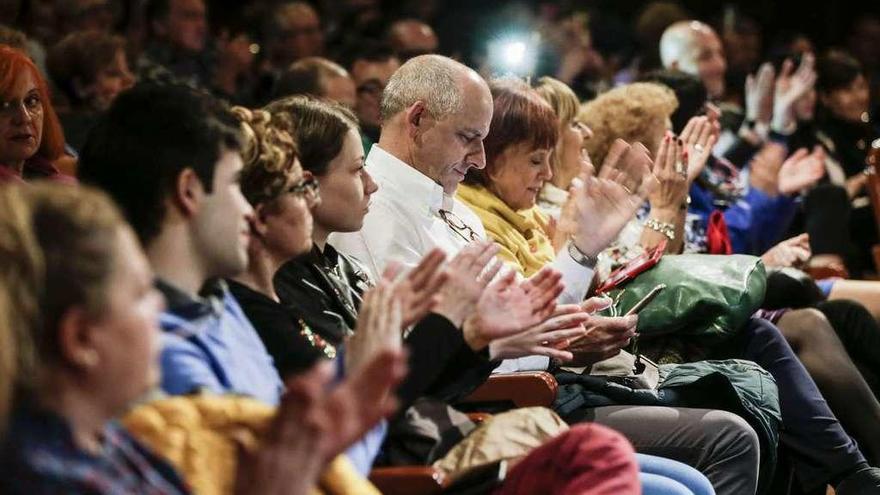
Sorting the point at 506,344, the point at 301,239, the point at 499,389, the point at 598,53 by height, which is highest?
the point at 301,239

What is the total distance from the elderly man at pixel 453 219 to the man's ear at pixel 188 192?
103 cm

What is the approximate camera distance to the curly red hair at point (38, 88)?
3.06 m

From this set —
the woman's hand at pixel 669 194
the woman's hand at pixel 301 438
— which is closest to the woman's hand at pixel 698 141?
the woman's hand at pixel 669 194

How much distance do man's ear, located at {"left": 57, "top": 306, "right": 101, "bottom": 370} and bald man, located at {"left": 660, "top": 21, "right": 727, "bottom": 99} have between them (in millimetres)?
4676

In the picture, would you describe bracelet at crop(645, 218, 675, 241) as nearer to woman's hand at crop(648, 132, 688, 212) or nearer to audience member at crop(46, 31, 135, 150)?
woman's hand at crop(648, 132, 688, 212)

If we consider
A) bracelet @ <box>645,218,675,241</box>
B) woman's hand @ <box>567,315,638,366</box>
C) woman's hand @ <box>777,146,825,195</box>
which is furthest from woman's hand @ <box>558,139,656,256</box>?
woman's hand @ <box>777,146,825,195</box>

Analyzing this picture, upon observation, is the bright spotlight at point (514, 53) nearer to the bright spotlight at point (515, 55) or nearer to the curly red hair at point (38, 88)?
the bright spotlight at point (515, 55)

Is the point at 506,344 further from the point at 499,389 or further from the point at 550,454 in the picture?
the point at 550,454

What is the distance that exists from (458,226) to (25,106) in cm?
101

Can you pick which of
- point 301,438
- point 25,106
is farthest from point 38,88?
point 301,438

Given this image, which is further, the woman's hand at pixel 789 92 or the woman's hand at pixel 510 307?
the woman's hand at pixel 789 92

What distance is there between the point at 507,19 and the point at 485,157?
370 centimetres

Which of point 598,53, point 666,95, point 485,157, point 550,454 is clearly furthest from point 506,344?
point 598,53

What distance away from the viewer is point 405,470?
2.05 meters
